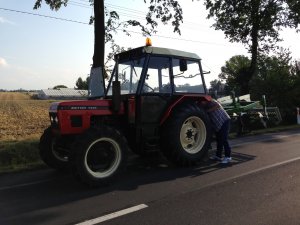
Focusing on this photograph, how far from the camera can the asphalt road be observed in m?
5.03

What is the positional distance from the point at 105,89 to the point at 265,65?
1729cm

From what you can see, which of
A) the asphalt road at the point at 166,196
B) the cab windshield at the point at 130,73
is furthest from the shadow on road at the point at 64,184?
the cab windshield at the point at 130,73

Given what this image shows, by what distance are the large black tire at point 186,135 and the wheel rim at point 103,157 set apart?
1.34m

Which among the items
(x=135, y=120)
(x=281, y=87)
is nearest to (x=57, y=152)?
(x=135, y=120)

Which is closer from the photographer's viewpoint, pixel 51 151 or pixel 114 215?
pixel 114 215

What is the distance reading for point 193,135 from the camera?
8383mm

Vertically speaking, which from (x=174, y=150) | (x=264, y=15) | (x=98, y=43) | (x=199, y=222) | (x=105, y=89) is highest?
(x=264, y=15)

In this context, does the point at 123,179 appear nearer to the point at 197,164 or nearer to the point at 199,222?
the point at 197,164

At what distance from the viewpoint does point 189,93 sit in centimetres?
836

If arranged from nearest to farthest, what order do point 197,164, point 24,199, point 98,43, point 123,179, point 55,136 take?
1. point 24,199
2. point 123,179
3. point 55,136
4. point 197,164
5. point 98,43

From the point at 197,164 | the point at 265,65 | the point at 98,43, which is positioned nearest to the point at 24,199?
the point at 197,164

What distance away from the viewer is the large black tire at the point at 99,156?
628 centimetres

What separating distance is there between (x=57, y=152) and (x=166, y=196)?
293 cm

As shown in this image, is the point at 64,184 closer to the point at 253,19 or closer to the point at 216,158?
the point at 216,158
